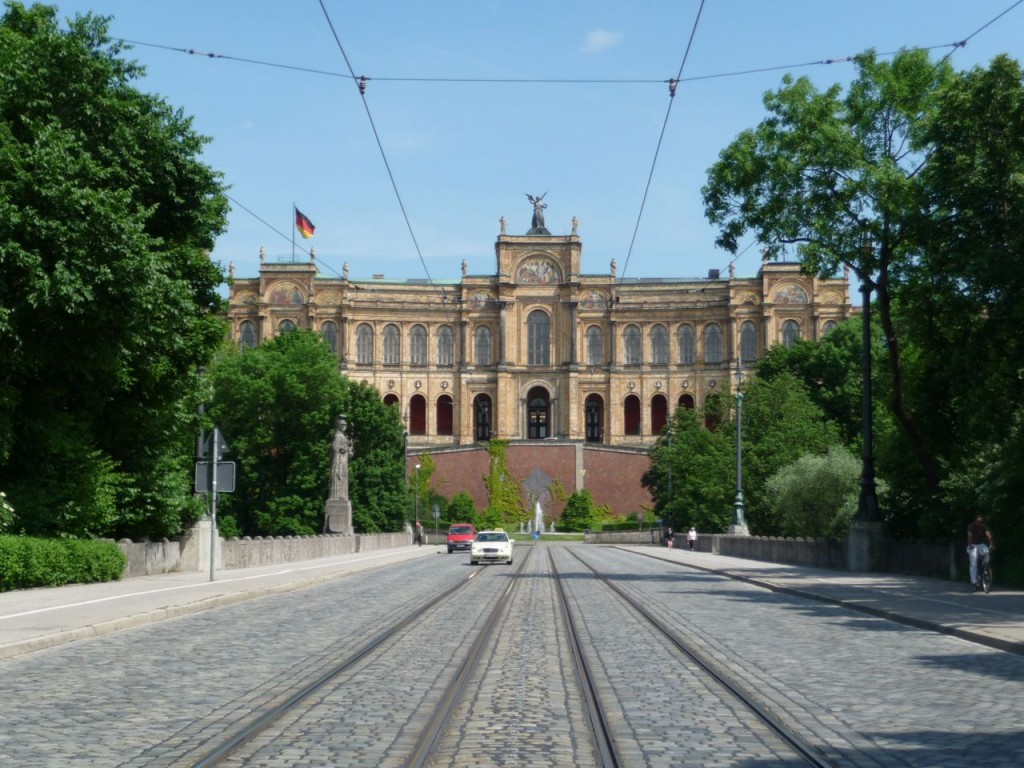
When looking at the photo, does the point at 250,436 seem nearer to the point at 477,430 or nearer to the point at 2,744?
the point at 477,430

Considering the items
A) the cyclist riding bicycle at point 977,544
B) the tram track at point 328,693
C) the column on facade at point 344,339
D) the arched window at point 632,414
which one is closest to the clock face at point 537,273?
the arched window at point 632,414

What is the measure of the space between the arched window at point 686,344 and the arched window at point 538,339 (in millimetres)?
11897

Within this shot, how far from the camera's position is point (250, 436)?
67.5m

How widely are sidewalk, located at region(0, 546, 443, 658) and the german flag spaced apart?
207ft

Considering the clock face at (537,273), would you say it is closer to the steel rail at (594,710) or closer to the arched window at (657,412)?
the arched window at (657,412)

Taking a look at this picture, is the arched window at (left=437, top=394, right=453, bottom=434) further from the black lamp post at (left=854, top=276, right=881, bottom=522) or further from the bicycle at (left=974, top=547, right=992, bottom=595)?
the bicycle at (left=974, top=547, right=992, bottom=595)

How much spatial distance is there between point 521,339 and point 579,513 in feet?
66.5

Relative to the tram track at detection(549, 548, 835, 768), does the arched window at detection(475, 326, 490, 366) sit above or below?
above

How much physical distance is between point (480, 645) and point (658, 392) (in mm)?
99602

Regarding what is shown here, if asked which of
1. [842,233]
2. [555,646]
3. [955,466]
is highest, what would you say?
[842,233]

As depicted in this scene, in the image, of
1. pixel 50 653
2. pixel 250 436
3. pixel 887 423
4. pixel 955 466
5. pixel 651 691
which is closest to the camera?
pixel 651 691

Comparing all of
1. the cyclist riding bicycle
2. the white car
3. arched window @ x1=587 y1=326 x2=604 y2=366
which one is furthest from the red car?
arched window @ x1=587 y1=326 x2=604 y2=366

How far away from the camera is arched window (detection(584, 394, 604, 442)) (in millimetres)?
114875

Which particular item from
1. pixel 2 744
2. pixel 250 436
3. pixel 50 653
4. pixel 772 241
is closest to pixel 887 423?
pixel 772 241
